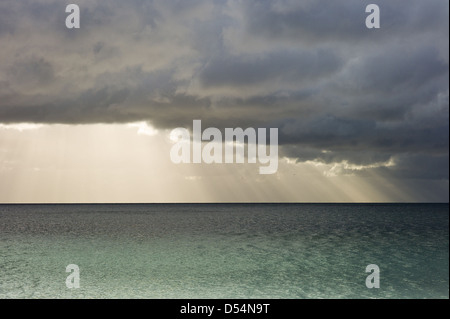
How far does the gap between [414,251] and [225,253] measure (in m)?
31.3

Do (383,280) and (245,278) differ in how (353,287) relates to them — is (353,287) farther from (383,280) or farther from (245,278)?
(245,278)

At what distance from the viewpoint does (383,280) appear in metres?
40.0

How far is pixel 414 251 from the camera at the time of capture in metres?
63.2

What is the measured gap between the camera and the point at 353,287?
119 ft

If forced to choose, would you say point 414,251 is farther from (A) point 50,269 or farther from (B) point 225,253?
(A) point 50,269

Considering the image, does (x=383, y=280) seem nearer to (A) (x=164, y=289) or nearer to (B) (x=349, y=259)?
(B) (x=349, y=259)

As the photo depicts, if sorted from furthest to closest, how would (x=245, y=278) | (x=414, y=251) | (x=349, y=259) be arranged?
(x=414, y=251) → (x=349, y=259) → (x=245, y=278)
